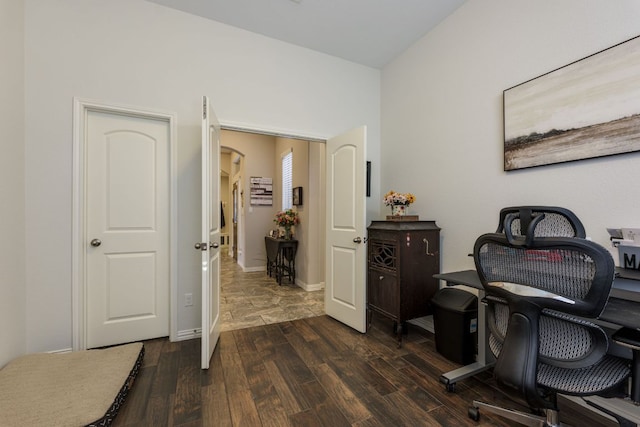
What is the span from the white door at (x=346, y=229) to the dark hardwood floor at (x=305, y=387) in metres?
0.41

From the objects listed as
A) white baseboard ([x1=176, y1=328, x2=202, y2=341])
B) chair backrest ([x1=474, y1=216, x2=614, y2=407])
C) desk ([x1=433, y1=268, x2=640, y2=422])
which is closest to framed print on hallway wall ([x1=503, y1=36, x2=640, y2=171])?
desk ([x1=433, y1=268, x2=640, y2=422])

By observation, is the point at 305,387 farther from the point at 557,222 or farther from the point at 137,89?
the point at 137,89

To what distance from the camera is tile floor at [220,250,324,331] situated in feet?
10.2

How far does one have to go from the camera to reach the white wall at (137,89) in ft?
7.04

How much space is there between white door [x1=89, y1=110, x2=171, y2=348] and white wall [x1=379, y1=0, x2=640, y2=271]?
2595 millimetres

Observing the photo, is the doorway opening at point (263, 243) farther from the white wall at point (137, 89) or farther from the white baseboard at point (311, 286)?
the white wall at point (137, 89)

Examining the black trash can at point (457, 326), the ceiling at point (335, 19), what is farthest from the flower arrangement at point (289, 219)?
the black trash can at point (457, 326)

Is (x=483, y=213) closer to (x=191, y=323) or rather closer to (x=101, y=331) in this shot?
(x=191, y=323)

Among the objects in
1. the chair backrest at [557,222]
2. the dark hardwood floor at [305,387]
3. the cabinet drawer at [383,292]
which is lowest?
the dark hardwood floor at [305,387]

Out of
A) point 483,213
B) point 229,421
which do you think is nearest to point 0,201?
point 229,421

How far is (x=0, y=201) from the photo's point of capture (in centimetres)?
181

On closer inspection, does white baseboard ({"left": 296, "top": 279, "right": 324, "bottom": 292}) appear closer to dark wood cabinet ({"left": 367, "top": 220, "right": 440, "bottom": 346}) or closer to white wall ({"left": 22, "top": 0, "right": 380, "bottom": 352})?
dark wood cabinet ({"left": 367, "top": 220, "right": 440, "bottom": 346})

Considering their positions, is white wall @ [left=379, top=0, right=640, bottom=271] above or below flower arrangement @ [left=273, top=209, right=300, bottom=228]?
above

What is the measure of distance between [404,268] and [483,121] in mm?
1454
